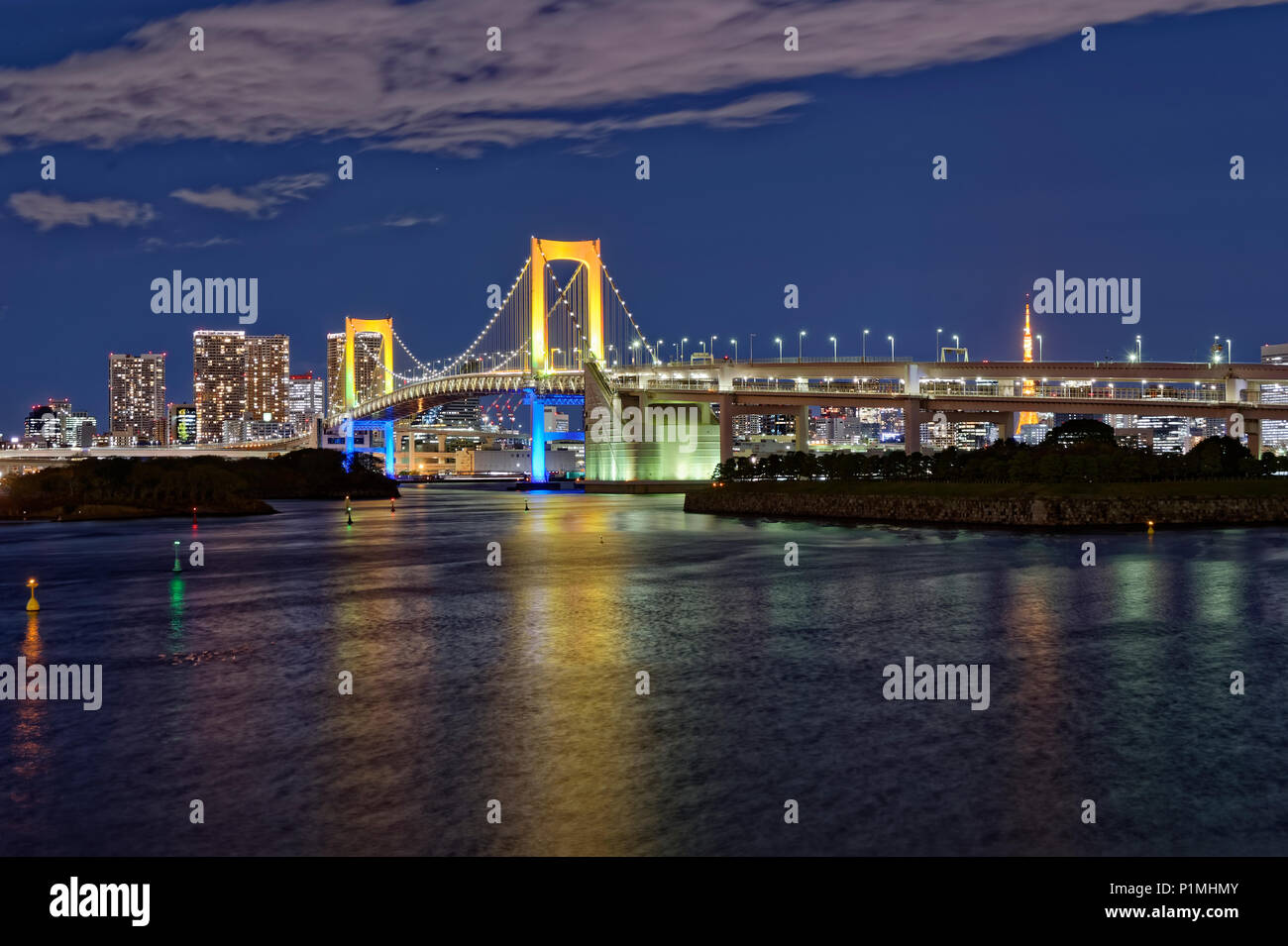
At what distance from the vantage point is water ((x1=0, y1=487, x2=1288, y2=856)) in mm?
→ 8188

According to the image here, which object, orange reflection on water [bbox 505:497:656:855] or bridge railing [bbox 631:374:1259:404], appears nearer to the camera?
orange reflection on water [bbox 505:497:656:855]

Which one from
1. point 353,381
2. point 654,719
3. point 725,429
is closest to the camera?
point 654,719

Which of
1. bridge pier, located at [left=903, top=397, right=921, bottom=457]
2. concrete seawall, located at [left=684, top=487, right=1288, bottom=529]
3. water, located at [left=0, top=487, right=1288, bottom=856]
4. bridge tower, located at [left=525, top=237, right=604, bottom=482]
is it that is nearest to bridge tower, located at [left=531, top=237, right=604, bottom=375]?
bridge tower, located at [left=525, top=237, right=604, bottom=482]

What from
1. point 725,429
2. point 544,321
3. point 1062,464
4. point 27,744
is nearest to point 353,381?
point 544,321

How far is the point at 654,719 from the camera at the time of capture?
38.2ft

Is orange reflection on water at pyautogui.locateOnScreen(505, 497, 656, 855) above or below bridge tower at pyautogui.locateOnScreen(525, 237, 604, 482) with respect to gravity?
below

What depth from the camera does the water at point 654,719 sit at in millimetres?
8188

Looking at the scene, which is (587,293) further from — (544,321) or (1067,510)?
(1067,510)

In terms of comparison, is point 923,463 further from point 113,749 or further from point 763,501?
point 113,749

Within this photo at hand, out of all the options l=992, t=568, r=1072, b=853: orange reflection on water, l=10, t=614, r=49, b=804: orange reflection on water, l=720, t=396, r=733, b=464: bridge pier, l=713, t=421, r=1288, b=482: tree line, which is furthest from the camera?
l=720, t=396, r=733, b=464: bridge pier

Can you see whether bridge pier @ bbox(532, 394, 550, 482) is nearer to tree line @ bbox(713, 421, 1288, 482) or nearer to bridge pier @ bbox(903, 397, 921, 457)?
bridge pier @ bbox(903, 397, 921, 457)

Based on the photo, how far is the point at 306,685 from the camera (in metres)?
13.6

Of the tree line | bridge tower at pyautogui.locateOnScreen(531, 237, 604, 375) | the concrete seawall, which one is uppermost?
bridge tower at pyautogui.locateOnScreen(531, 237, 604, 375)

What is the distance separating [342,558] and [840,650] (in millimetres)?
20462
